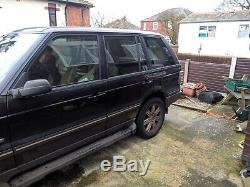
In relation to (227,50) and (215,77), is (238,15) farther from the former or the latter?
(215,77)

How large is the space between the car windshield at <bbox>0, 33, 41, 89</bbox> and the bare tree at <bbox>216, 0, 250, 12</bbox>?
3004cm

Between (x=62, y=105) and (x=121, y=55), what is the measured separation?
1.37 meters

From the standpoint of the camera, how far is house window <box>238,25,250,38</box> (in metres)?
21.4

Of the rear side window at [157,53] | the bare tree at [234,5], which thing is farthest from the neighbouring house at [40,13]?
the bare tree at [234,5]

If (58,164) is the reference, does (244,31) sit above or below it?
above

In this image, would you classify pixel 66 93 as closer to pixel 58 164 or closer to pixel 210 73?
pixel 58 164

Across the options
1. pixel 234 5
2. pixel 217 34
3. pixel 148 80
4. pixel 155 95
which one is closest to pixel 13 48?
pixel 148 80

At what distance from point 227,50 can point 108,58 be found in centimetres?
2204

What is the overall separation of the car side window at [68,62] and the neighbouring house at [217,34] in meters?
21.7

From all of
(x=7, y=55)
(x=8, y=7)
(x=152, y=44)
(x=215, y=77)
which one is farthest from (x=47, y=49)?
(x=8, y=7)

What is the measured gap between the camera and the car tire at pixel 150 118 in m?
4.38

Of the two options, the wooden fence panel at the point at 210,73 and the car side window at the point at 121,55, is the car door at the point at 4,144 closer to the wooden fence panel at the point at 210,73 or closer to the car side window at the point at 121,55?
the car side window at the point at 121,55

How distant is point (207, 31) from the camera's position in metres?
23.9

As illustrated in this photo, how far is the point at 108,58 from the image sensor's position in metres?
3.47
